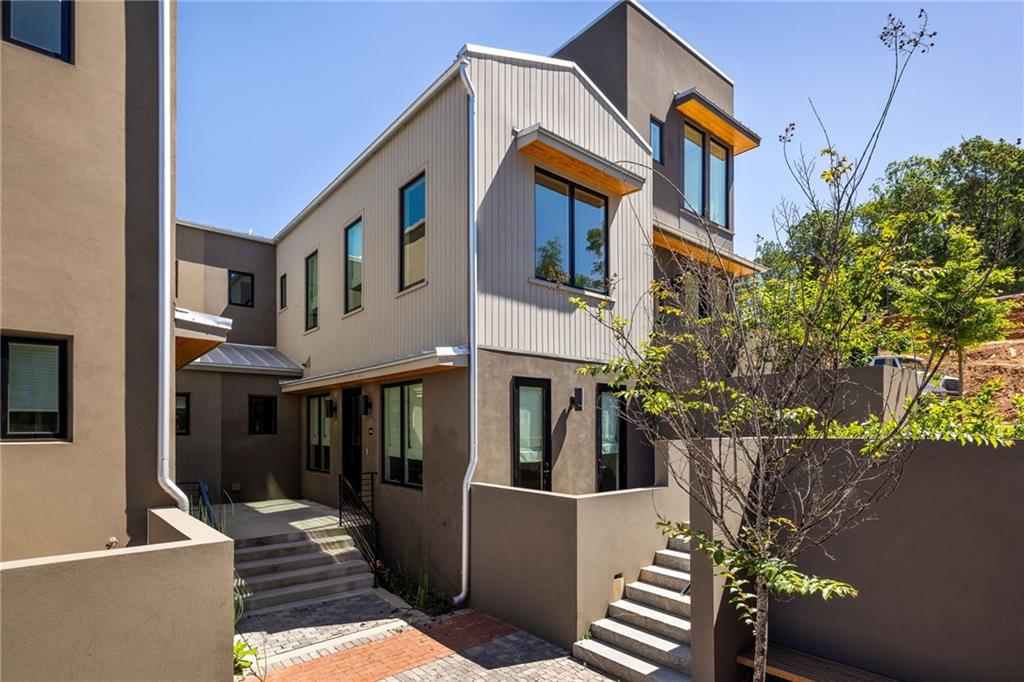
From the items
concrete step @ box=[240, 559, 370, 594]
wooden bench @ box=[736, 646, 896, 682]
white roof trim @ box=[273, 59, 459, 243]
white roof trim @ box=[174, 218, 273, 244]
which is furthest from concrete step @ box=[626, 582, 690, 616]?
white roof trim @ box=[174, 218, 273, 244]

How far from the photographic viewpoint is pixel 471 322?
810 cm

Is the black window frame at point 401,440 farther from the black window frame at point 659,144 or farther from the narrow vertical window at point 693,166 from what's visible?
the narrow vertical window at point 693,166

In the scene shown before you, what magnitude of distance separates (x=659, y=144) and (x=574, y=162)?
420 cm

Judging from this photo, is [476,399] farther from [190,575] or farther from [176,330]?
[190,575]

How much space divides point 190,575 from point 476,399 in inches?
178

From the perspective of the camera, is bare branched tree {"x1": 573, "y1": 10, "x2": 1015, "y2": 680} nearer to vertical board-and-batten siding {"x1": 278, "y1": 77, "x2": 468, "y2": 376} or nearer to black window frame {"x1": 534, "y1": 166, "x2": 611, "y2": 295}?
vertical board-and-batten siding {"x1": 278, "y1": 77, "x2": 468, "y2": 376}

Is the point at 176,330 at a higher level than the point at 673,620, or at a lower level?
higher

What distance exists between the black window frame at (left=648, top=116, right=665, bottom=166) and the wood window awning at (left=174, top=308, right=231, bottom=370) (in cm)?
903

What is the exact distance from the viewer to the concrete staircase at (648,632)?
5875mm

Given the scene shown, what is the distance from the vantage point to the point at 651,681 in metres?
5.65

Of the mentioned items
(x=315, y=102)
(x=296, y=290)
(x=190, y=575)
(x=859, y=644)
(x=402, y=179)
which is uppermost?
(x=315, y=102)

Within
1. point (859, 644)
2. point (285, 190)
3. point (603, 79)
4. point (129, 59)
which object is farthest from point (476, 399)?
point (285, 190)

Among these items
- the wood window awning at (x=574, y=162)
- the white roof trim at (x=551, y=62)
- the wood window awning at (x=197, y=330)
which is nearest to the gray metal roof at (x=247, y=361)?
the wood window awning at (x=197, y=330)

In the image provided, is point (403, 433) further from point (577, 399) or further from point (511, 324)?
point (577, 399)
